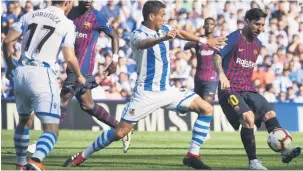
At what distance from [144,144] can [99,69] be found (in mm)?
7073

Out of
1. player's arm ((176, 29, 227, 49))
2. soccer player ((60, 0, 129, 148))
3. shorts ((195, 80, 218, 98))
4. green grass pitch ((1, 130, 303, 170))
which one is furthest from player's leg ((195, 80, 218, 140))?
player's arm ((176, 29, 227, 49))

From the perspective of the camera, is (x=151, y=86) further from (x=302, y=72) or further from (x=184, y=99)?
(x=302, y=72)

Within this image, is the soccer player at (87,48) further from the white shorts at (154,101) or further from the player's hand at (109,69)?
the white shorts at (154,101)

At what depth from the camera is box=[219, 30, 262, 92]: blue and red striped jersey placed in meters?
12.1

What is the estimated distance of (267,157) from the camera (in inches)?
545

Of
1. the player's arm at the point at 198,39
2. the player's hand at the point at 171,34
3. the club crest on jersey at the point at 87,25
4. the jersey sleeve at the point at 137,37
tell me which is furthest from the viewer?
the club crest on jersey at the point at 87,25

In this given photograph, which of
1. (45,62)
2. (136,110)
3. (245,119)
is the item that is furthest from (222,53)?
(45,62)

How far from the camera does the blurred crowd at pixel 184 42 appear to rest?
23.9 meters

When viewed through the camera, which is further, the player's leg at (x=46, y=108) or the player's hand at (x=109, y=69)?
the player's hand at (x=109, y=69)

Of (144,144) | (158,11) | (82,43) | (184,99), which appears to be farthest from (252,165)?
(144,144)

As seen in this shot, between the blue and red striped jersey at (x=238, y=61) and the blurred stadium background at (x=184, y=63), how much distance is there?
263 inches

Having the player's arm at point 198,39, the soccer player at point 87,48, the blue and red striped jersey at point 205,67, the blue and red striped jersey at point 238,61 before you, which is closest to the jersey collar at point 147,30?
the player's arm at point 198,39

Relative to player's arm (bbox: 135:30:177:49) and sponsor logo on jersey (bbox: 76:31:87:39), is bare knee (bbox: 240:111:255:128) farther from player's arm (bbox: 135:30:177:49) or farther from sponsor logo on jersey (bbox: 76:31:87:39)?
sponsor logo on jersey (bbox: 76:31:87:39)

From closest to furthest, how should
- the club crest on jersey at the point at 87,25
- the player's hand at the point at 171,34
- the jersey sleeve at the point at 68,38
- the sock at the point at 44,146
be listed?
the sock at the point at 44,146, the jersey sleeve at the point at 68,38, the player's hand at the point at 171,34, the club crest on jersey at the point at 87,25
